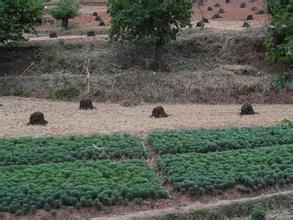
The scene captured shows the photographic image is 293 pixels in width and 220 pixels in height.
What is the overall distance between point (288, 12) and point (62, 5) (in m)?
23.6

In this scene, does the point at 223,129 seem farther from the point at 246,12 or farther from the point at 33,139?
the point at 246,12

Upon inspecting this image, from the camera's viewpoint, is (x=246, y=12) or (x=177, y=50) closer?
(x=177, y=50)

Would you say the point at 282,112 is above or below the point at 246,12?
below

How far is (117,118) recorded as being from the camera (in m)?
16.5

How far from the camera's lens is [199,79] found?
21.0 metres

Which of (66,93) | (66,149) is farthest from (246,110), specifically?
(66,93)

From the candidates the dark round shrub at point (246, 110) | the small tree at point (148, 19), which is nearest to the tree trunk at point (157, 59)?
the small tree at point (148, 19)

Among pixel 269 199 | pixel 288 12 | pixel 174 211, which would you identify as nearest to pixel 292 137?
pixel 269 199

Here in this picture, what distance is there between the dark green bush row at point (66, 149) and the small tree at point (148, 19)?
8948mm

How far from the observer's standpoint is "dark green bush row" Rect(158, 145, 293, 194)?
10883 millimetres

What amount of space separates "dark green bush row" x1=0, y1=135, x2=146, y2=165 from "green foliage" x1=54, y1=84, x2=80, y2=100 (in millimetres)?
7378

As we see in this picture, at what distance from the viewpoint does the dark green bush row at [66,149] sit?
12164mm

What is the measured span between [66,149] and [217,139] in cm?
326

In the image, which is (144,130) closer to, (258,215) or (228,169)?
(228,169)
